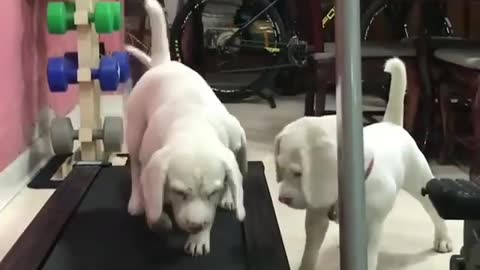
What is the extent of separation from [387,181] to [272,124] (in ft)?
6.63

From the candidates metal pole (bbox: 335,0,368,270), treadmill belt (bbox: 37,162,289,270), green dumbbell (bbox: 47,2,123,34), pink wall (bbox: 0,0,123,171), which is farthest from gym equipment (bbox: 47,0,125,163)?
metal pole (bbox: 335,0,368,270)

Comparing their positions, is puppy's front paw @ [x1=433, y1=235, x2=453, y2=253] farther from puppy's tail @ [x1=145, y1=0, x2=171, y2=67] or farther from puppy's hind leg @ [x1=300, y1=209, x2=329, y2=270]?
puppy's tail @ [x1=145, y1=0, x2=171, y2=67]

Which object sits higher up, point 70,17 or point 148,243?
point 70,17

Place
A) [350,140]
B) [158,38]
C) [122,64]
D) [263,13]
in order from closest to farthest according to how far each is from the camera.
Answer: [350,140]
[158,38]
[122,64]
[263,13]

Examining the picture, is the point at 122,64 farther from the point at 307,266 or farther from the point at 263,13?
the point at 263,13

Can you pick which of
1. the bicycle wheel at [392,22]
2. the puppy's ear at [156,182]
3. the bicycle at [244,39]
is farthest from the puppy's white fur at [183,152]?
the bicycle at [244,39]

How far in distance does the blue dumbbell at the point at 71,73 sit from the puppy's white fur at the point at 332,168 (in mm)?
1065

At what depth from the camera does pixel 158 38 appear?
2.24 m

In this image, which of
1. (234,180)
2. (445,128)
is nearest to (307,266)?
(234,180)

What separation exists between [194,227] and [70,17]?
1.45 metres

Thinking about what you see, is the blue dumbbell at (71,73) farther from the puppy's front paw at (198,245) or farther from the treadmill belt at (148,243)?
the puppy's front paw at (198,245)

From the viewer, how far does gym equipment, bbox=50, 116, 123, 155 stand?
278 cm

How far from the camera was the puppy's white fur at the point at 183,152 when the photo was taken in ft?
5.36

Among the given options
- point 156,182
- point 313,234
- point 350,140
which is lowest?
point 313,234
